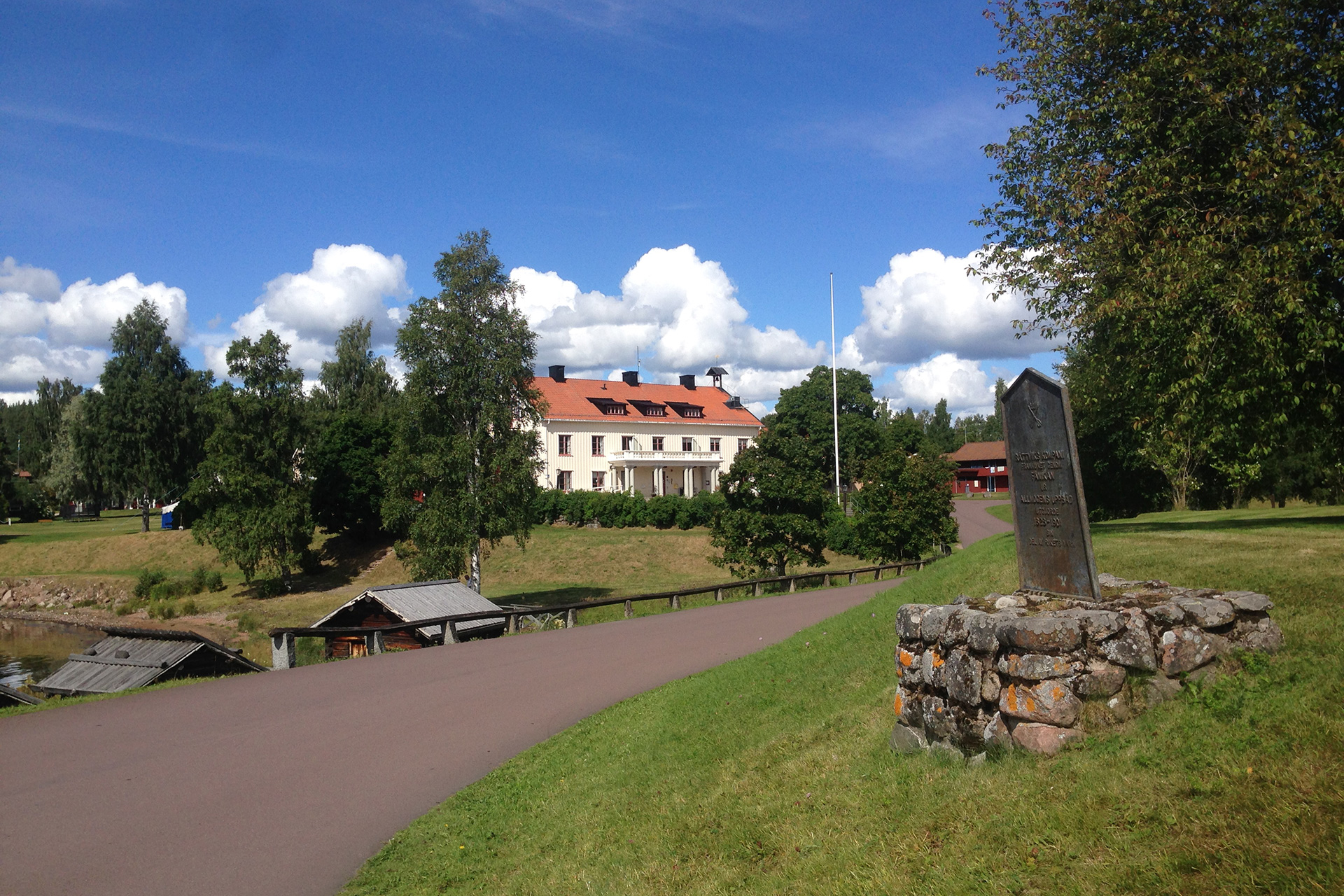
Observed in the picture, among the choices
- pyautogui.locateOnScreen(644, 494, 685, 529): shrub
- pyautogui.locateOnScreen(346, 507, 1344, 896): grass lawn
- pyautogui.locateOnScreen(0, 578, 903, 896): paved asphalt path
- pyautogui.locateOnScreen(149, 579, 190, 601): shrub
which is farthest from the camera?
pyautogui.locateOnScreen(644, 494, 685, 529): shrub

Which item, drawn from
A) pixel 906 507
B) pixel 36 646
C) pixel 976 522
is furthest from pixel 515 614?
pixel 976 522

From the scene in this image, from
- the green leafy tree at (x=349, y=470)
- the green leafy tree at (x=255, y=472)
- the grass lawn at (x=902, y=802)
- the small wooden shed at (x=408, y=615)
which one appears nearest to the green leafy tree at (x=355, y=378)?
the green leafy tree at (x=349, y=470)

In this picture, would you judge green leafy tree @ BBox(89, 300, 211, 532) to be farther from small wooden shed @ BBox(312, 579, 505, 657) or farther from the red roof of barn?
the red roof of barn

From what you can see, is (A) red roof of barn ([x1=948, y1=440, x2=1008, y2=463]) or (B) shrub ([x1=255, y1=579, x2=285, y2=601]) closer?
(B) shrub ([x1=255, y1=579, x2=285, y2=601])

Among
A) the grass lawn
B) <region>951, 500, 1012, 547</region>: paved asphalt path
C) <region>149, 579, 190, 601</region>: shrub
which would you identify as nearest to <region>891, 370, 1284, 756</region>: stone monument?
the grass lawn

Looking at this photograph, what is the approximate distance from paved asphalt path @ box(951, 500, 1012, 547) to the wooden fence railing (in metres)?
7.29

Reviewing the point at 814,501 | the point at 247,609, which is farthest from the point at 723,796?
the point at 247,609

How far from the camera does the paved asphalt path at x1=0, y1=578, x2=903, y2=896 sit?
7.17 meters

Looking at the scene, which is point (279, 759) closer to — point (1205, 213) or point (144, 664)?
point (144, 664)

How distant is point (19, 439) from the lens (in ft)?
377

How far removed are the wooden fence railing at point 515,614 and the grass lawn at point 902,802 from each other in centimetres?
814

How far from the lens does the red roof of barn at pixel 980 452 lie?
10388 cm

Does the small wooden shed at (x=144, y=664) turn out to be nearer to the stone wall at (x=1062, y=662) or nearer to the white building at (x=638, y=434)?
the stone wall at (x=1062, y=662)

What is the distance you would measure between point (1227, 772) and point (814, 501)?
2753cm
